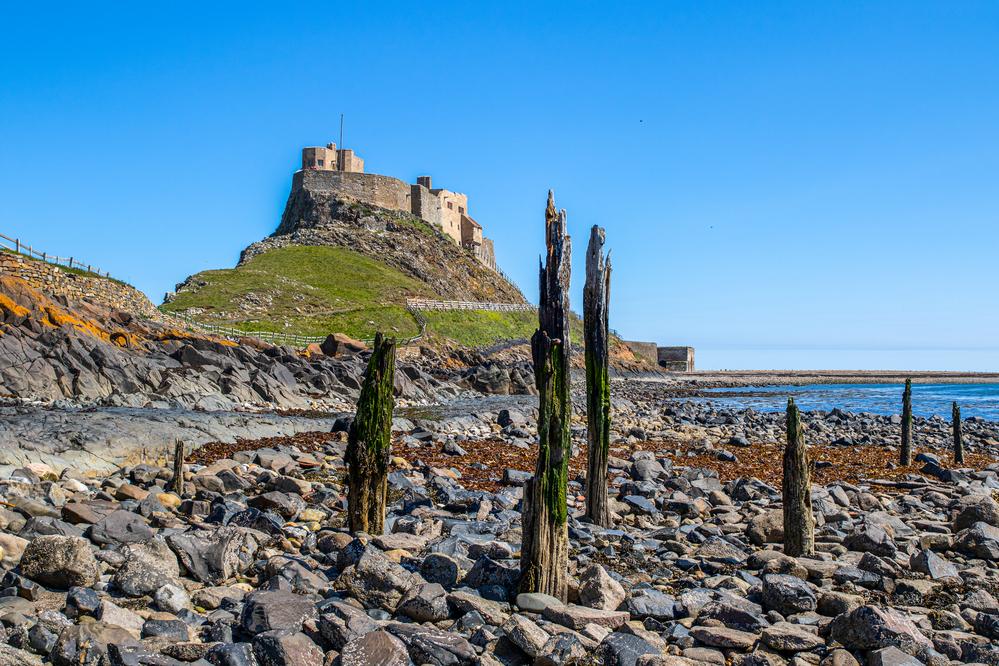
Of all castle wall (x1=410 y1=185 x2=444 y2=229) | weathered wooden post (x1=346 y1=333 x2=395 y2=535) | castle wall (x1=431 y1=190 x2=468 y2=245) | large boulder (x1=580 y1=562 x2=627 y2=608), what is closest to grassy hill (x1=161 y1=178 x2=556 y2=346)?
castle wall (x1=410 y1=185 x2=444 y2=229)

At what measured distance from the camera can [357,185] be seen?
10006 centimetres

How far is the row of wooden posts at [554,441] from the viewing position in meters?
7.70

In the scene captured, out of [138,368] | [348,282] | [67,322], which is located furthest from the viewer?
[348,282]

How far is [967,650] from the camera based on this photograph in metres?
6.32

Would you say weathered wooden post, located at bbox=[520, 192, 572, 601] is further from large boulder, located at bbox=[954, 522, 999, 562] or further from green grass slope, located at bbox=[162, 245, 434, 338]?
green grass slope, located at bbox=[162, 245, 434, 338]

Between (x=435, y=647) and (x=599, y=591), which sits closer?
(x=435, y=647)

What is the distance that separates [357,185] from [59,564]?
96.9 m

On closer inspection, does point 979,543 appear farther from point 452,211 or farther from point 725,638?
point 452,211

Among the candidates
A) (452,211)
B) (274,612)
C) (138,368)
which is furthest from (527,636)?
(452,211)

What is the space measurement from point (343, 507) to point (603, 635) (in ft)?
19.8

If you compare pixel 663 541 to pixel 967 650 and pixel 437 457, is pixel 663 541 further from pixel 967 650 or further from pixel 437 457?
pixel 437 457

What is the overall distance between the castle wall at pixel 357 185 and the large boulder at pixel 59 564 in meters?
95.2

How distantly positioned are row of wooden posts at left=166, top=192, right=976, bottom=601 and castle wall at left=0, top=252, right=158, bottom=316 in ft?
103

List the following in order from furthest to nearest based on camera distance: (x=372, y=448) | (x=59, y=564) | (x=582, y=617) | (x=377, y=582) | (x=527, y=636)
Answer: (x=372, y=448), (x=377, y=582), (x=582, y=617), (x=59, y=564), (x=527, y=636)
